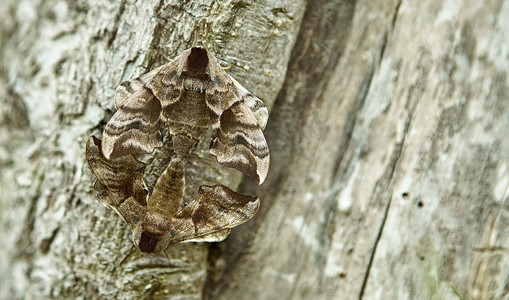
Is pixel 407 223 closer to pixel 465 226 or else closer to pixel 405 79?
pixel 465 226

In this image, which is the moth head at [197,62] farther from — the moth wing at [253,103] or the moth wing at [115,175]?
the moth wing at [115,175]

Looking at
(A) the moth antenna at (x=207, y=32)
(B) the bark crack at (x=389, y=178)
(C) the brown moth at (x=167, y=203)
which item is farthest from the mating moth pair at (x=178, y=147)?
(B) the bark crack at (x=389, y=178)

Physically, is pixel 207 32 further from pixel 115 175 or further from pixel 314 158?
pixel 314 158

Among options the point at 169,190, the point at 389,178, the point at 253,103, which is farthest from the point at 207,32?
the point at 389,178

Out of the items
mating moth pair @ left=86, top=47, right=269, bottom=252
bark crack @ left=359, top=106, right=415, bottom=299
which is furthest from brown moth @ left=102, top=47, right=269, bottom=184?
bark crack @ left=359, top=106, right=415, bottom=299

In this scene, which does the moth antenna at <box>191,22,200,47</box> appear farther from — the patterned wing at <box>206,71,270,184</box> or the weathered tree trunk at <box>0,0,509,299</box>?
the patterned wing at <box>206,71,270,184</box>

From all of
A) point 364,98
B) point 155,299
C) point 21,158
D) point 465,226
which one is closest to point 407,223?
point 465,226

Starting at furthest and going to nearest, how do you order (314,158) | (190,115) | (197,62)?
(314,158)
(190,115)
(197,62)
